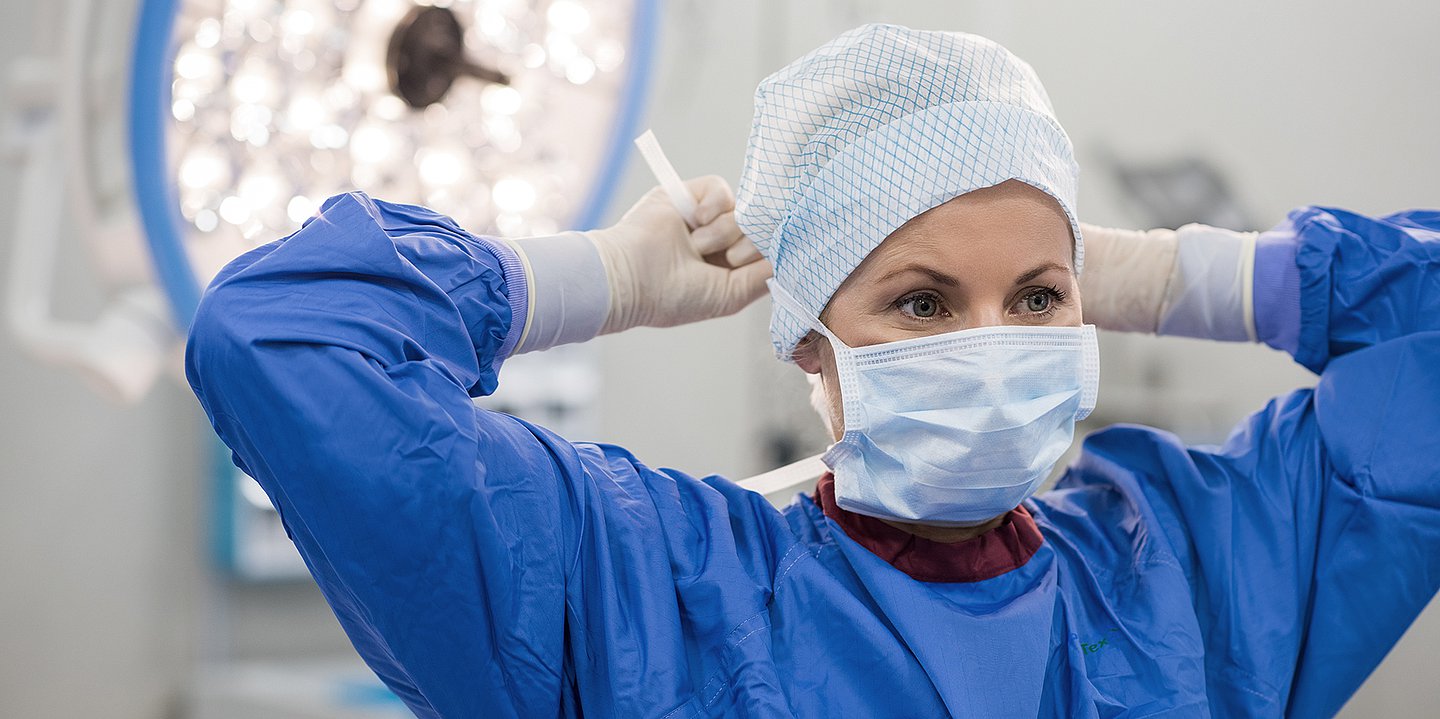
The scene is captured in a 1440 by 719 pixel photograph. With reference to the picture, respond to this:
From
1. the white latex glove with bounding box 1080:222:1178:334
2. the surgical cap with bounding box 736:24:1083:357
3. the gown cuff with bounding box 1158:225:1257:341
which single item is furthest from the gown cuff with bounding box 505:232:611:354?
the gown cuff with bounding box 1158:225:1257:341

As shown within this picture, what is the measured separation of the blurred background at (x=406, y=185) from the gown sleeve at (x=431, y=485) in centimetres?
26

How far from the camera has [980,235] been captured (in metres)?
1.13

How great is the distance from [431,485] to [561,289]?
31 cm

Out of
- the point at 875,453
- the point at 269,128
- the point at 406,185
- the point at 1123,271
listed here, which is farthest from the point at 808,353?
the point at 269,128

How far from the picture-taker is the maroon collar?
1.20 meters

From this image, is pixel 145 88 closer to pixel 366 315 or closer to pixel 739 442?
pixel 366 315

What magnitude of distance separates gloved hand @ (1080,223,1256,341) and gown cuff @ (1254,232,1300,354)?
1 cm

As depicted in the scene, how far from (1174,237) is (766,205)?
0.53 metres

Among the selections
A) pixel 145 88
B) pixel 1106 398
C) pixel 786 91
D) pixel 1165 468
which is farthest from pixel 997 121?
pixel 1106 398

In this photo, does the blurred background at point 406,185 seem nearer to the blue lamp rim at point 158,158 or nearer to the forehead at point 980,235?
the blue lamp rim at point 158,158

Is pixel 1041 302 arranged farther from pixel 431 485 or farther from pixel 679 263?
pixel 431 485

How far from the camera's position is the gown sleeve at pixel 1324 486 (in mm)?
1256

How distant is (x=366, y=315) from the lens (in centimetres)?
102

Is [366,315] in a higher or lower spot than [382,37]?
lower
